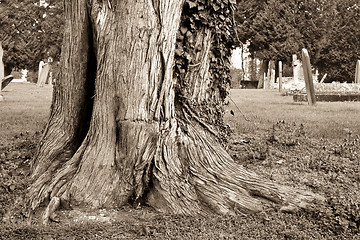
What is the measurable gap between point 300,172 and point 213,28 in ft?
6.99

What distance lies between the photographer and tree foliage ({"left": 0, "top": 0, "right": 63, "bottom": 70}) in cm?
4169

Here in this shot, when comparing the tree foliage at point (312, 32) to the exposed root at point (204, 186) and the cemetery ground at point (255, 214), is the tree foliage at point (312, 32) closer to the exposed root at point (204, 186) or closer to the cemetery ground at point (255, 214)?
the cemetery ground at point (255, 214)

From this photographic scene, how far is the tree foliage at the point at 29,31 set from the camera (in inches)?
1641

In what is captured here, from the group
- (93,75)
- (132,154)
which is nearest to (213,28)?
(93,75)

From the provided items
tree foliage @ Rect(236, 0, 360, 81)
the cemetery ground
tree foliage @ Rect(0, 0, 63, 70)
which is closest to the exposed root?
the cemetery ground

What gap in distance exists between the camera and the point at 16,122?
921cm

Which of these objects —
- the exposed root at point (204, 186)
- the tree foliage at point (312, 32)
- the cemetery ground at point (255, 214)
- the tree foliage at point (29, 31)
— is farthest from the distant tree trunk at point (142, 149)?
the tree foliage at point (29, 31)

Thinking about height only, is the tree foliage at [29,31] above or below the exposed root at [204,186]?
above

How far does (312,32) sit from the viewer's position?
138 ft

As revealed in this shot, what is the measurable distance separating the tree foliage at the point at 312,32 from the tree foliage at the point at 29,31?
2045 centimetres

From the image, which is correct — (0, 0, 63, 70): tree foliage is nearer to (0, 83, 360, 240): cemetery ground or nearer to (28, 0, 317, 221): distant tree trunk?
(0, 83, 360, 240): cemetery ground

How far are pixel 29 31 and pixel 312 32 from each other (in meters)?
30.4

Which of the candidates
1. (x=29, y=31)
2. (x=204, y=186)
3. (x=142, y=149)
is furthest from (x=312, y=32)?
(x=142, y=149)

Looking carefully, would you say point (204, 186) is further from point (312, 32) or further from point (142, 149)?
point (312, 32)
